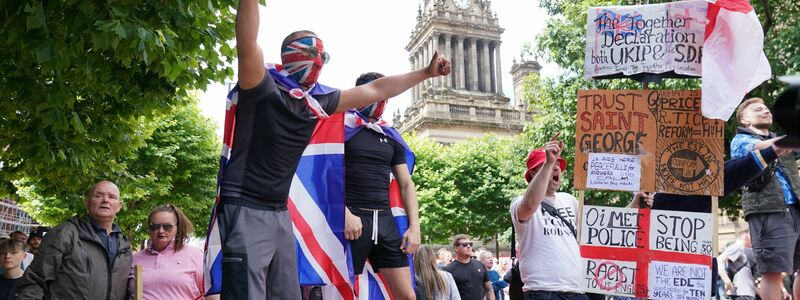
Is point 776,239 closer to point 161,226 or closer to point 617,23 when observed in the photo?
point 617,23

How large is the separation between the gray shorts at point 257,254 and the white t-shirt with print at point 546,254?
2.67 meters

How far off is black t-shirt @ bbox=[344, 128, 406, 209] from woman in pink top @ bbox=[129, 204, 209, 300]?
1.86 m

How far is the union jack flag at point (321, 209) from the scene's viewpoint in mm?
5164

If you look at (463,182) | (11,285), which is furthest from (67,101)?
(463,182)

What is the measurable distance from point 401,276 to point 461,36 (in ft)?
281

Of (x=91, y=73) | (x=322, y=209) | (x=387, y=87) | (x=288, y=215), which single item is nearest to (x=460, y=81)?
(x=91, y=73)

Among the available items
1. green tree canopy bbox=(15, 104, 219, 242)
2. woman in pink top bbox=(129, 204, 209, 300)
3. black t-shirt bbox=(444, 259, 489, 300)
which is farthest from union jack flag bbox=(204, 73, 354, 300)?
green tree canopy bbox=(15, 104, 219, 242)

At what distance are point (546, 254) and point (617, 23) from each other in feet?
9.26

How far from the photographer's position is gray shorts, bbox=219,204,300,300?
3.83 metres

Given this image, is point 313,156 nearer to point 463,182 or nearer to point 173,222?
point 173,222

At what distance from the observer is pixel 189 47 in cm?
889

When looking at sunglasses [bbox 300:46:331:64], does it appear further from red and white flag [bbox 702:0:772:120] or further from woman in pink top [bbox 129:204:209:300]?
red and white flag [bbox 702:0:772:120]

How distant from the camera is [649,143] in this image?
7.45m

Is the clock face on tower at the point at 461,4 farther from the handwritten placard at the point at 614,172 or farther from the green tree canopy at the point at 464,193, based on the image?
the handwritten placard at the point at 614,172
